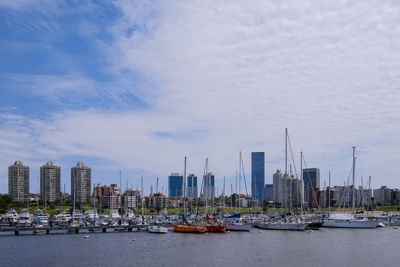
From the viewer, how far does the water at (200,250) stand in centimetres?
5344

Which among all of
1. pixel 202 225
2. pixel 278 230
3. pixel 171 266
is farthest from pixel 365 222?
pixel 171 266

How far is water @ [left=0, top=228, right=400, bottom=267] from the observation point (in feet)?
175

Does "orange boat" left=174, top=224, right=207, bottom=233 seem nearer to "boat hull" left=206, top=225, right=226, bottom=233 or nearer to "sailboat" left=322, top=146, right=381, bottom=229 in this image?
"boat hull" left=206, top=225, right=226, bottom=233

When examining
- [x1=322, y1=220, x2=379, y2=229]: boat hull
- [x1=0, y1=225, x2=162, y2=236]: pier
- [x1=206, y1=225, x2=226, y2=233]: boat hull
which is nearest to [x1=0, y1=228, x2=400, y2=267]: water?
[x1=0, y1=225, x2=162, y2=236]: pier

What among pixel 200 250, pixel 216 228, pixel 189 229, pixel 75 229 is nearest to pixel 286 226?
pixel 216 228

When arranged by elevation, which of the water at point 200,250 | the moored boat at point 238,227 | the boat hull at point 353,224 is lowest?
the boat hull at point 353,224

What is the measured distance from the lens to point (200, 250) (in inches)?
2507

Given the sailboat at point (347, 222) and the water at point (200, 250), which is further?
the sailboat at point (347, 222)

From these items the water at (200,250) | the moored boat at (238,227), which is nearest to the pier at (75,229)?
the water at (200,250)

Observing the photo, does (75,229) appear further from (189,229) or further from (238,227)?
(238,227)

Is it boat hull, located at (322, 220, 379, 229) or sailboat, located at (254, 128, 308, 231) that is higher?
sailboat, located at (254, 128, 308, 231)

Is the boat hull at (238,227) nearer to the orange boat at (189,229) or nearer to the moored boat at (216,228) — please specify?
the moored boat at (216,228)

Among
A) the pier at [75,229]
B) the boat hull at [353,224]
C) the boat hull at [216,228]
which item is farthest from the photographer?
the boat hull at [353,224]

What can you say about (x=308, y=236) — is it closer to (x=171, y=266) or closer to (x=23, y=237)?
(x=171, y=266)
